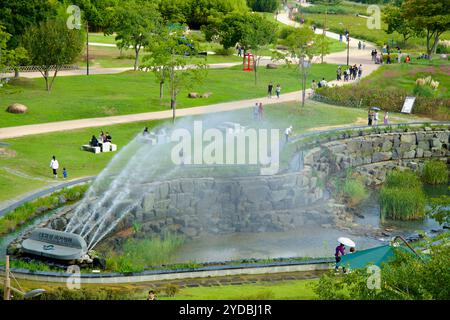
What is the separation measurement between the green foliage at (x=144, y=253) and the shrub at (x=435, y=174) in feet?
77.5

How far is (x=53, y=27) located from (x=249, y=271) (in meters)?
42.4

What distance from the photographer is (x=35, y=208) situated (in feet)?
133

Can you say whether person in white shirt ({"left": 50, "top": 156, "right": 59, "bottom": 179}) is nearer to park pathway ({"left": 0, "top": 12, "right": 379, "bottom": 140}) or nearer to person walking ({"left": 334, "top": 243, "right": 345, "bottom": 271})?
park pathway ({"left": 0, "top": 12, "right": 379, "bottom": 140})

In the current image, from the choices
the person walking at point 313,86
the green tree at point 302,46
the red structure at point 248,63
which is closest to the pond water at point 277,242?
the green tree at point 302,46

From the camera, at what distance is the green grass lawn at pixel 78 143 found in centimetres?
4525

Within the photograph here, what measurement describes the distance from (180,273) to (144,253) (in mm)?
6241

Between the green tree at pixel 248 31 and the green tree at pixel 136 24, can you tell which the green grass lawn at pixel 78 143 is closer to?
the green tree at pixel 248 31

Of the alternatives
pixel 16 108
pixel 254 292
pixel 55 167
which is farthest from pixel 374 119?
pixel 254 292

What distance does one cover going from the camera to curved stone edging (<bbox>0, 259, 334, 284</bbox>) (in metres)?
31.3

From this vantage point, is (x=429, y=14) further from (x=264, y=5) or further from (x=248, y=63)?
(x=264, y=5)

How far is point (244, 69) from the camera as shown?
3538 inches

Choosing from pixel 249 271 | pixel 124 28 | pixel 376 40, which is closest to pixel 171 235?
pixel 249 271
